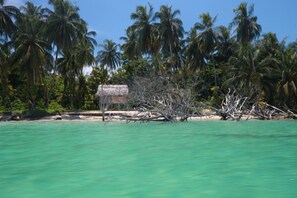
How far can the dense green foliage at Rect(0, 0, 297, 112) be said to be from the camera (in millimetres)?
28875

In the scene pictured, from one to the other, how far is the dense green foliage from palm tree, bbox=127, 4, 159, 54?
0.34 feet

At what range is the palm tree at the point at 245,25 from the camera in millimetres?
35000

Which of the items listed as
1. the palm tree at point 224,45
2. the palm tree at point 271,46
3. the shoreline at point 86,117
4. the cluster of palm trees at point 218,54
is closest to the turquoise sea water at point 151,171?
the shoreline at point 86,117

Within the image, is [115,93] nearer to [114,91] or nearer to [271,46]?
[114,91]

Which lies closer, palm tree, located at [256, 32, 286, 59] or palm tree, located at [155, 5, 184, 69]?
palm tree, located at [256, 32, 286, 59]

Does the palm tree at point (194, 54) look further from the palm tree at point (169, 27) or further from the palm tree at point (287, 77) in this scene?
the palm tree at point (287, 77)

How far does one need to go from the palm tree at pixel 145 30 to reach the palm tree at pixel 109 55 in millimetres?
8445

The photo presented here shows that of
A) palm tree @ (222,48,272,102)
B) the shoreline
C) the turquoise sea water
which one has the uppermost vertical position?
palm tree @ (222,48,272,102)

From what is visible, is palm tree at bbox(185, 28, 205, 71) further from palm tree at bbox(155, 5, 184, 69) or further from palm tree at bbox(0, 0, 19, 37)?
palm tree at bbox(0, 0, 19, 37)

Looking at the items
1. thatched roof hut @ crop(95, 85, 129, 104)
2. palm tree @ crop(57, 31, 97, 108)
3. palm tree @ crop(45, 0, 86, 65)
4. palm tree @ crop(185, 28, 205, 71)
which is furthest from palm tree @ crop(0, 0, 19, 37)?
palm tree @ crop(185, 28, 205, 71)

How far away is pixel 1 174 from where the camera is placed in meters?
6.61

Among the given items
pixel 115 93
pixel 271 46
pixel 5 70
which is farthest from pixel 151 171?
pixel 271 46

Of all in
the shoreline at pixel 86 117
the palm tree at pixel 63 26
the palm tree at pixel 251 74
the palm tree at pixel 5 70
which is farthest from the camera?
the palm tree at pixel 63 26

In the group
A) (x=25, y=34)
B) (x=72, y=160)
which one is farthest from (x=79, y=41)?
(x=72, y=160)
